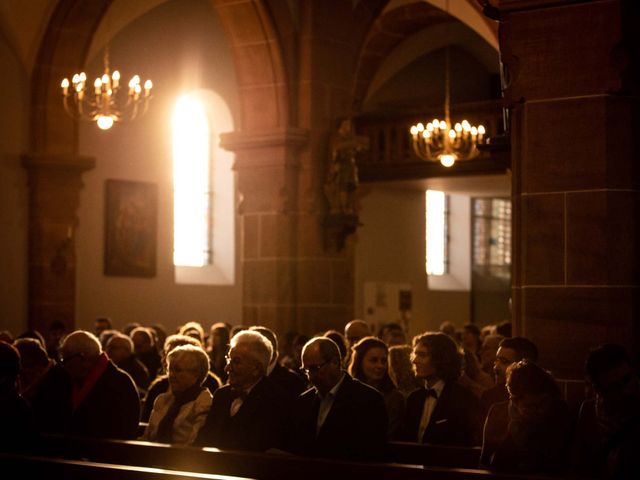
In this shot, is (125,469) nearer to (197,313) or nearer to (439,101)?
(197,313)

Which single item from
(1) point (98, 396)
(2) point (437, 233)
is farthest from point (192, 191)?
(1) point (98, 396)

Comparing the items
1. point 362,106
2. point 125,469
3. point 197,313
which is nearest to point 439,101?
point 362,106

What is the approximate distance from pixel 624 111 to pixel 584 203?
0.55 metres

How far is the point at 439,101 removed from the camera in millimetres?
25219

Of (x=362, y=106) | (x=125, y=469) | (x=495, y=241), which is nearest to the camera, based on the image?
(x=125, y=469)

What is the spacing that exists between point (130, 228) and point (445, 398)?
13.7m

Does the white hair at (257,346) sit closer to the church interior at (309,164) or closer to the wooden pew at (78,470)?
the wooden pew at (78,470)

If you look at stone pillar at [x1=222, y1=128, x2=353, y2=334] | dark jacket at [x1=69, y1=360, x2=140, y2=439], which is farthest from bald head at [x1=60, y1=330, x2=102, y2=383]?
stone pillar at [x1=222, y1=128, x2=353, y2=334]

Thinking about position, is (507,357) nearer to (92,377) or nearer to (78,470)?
(78,470)

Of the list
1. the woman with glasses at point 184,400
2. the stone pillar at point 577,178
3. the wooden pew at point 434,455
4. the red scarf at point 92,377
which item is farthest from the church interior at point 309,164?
the red scarf at point 92,377

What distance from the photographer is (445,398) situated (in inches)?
288

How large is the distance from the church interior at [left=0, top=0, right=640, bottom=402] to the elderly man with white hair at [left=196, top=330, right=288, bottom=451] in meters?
1.48

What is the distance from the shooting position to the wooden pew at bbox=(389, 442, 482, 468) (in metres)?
6.78

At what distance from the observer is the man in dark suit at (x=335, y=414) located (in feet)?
21.9
